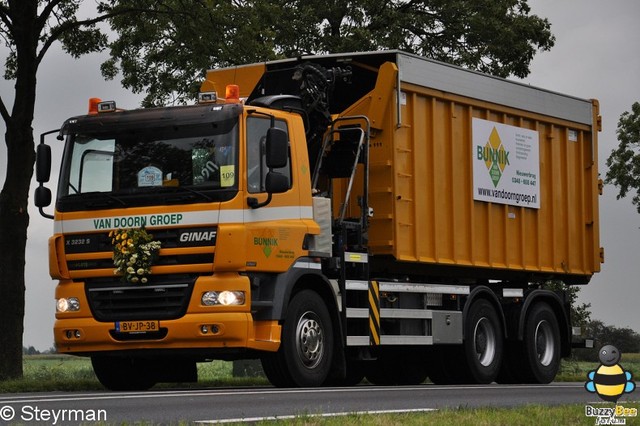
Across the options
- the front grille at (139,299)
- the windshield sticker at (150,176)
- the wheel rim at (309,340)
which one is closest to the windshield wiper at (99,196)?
the windshield sticker at (150,176)

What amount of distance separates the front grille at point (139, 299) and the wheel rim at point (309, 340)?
1535 mm

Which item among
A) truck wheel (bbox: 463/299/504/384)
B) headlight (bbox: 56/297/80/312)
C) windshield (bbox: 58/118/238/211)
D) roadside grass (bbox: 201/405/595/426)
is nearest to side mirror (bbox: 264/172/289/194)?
windshield (bbox: 58/118/238/211)

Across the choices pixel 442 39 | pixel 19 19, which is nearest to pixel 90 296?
pixel 19 19

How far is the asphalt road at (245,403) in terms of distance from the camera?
11.4 m

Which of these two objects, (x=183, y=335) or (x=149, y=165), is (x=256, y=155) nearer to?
(x=149, y=165)

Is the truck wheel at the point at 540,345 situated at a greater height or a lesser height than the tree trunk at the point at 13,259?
lesser

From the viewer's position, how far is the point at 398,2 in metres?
34.1

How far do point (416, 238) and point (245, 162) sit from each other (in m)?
4.28

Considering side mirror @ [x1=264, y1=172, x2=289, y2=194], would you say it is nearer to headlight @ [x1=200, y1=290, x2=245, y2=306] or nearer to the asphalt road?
headlight @ [x1=200, y1=290, x2=245, y2=306]

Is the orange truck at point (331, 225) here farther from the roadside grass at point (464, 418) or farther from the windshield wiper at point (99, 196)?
the roadside grass at point (464, 418)

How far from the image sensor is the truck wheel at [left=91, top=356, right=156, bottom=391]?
58.5 feet

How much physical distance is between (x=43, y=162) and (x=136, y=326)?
8.02ft

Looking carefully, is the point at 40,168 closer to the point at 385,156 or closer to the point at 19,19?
the point at 385,156

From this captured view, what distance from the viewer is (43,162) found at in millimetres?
16984
